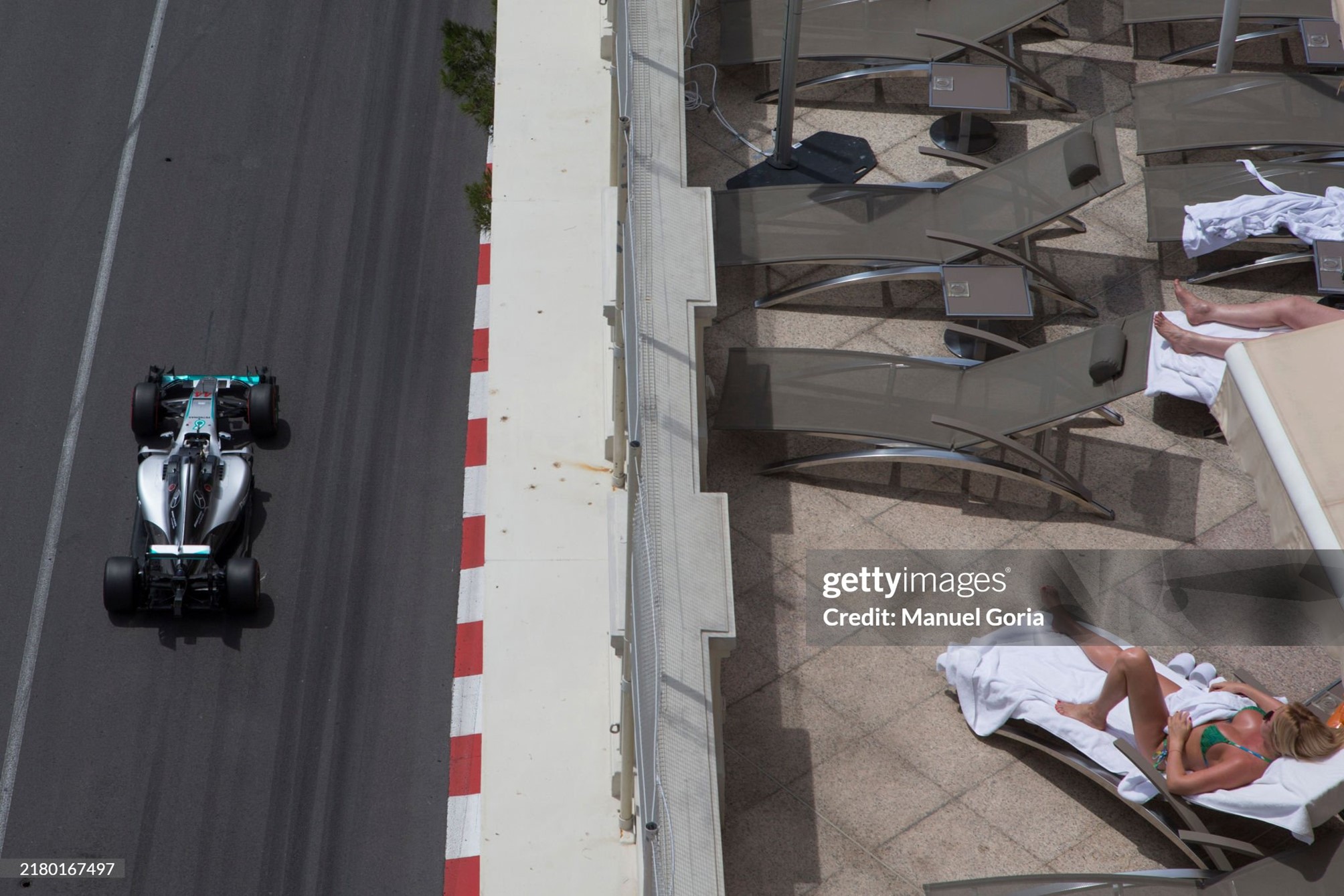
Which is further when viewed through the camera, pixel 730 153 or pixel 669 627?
pixel 730 153

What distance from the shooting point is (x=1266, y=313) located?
7855 millimetres

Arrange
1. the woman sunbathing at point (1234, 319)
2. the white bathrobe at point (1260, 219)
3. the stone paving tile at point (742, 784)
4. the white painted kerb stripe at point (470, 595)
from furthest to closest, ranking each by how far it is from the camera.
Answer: the white painted kerb stripe at point (470, 595) < the white bathrobe at point (1260, 219) < the woman sunbathing at point (1234, 319) < the stone paving tile at point (742, 784)

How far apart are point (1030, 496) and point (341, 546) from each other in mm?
6207

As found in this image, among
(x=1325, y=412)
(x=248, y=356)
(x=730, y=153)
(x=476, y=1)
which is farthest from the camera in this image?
(x=476, y=1)

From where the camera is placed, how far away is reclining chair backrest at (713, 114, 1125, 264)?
8.75m

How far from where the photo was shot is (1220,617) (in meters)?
7.11

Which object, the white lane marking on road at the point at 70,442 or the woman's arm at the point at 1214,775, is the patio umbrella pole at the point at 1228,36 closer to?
the woman's arm at the point at 1214,775

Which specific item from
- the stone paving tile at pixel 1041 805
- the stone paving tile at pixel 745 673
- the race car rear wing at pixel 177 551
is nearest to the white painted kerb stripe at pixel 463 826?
the race car rear wing at pixel 177 551

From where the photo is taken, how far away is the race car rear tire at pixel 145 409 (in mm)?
11883

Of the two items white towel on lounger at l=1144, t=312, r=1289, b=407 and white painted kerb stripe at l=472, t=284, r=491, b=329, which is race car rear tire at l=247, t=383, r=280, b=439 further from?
A: white towel on lounger at l=1144, t=312, r=1289, b=407

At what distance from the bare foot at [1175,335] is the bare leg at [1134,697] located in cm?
202

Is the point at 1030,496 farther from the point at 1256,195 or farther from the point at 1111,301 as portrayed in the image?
the point at 1256,195

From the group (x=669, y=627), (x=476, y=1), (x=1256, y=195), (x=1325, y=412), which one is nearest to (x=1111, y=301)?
(x=1256, y=195)

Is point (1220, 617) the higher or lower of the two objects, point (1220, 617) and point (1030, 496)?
the lower
